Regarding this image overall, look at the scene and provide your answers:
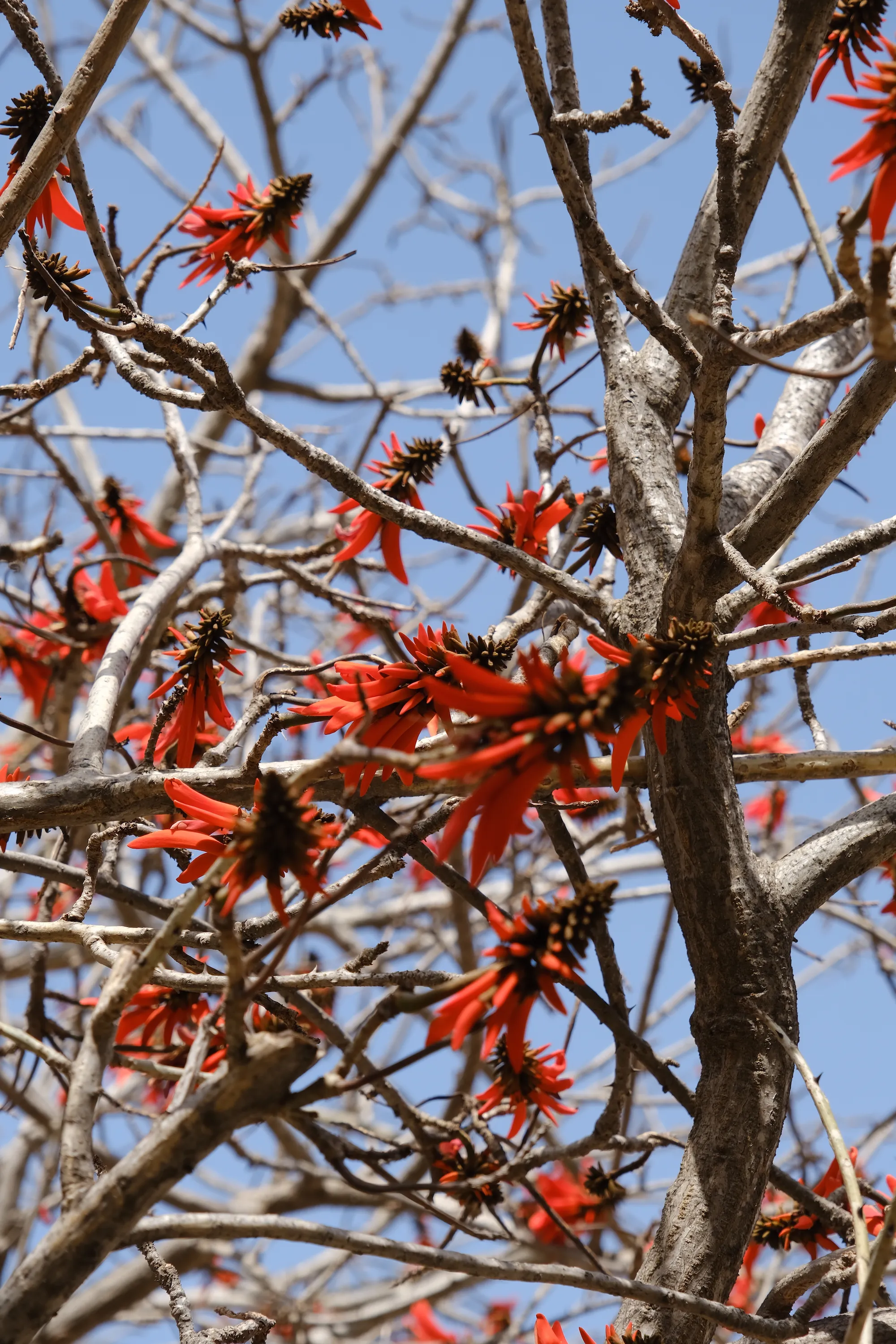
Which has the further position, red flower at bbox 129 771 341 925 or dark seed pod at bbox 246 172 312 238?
dark seed pod at bbox 246 172 312 238

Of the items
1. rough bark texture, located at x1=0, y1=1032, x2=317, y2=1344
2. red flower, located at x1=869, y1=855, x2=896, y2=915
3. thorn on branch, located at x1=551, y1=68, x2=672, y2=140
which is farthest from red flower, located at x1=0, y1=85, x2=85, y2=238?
red flower, located at x1=869, y1=855, x2=896, y2=915

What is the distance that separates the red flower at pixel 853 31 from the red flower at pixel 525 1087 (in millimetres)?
1288

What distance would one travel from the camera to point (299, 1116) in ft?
2.48

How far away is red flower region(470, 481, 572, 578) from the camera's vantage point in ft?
5.16

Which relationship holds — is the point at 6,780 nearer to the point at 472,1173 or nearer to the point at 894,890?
the point at 472,1173

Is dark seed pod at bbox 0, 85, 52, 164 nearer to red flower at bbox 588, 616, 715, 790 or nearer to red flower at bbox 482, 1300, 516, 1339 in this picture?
red flower at bbox 588, 616, 715, 790

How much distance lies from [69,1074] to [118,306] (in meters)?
0.82

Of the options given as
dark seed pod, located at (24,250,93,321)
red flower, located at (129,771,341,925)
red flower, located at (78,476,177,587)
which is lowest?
red flower, located at (129,771,341,925)

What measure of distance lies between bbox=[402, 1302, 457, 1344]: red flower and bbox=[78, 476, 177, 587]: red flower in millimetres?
2172

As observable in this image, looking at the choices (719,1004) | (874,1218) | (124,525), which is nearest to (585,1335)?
(719,1004)

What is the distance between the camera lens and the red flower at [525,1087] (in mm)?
1083

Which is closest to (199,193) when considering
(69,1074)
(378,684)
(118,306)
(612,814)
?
(118,306)

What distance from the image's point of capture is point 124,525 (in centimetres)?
259

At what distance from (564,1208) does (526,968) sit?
1691mm
